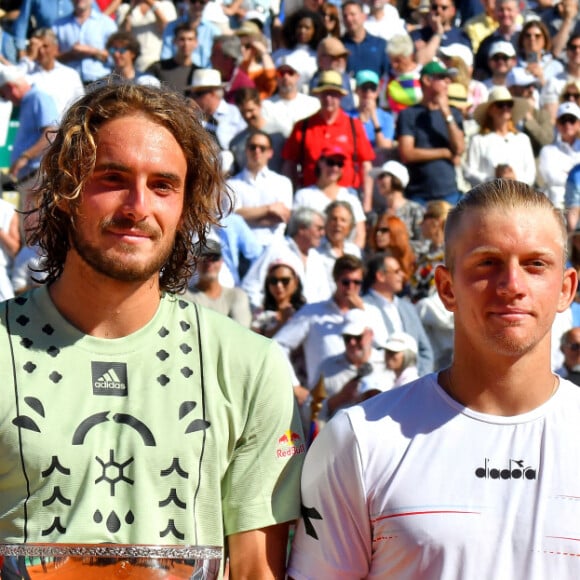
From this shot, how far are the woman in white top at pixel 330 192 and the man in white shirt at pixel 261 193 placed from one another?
0.15 metres

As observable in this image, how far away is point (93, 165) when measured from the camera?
3.32 metres

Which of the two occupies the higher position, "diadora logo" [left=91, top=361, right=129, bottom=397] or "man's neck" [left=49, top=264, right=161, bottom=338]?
"man's neck" [left=49, top=264, right=161, bottom=338]

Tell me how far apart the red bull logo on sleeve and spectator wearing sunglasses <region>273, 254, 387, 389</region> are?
614 centimetres

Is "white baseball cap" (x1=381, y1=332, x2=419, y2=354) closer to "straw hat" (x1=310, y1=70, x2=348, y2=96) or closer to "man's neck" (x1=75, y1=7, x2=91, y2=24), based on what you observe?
"straw hat" (x1=310, y1=70, x2=348, y2=96)

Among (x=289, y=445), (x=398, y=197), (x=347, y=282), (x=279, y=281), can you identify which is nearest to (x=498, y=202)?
(x=289, y=445)

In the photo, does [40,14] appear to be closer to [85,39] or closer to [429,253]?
[85,39]

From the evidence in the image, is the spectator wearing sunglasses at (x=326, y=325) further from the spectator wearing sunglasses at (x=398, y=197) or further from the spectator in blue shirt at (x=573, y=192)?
the spectator in blue shirt at (x=573, y=192)

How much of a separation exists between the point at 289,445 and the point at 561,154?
35.7ft

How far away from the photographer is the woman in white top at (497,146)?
521 inches

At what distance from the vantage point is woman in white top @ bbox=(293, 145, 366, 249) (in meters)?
11.6

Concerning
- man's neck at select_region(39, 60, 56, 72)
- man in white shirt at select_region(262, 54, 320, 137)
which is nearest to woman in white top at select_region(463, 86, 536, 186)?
man in white shirt at select_region(262, 54, 320, 137)

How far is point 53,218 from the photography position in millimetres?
3549

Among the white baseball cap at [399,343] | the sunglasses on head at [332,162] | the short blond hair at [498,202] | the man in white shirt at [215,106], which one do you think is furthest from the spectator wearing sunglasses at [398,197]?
the short blond hair at [498,202]

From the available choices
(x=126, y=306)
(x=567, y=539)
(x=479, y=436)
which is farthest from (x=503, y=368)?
(x=126, y=306)
